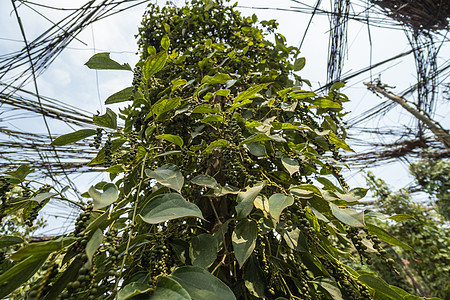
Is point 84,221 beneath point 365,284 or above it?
above

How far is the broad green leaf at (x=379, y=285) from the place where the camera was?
0.40m

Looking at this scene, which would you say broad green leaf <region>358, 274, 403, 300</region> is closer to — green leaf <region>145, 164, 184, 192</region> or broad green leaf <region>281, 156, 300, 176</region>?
broad green leaf <region>281, 156, 300, 176</region>

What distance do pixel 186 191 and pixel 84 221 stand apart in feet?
0.92

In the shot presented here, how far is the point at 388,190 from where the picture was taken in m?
2.90

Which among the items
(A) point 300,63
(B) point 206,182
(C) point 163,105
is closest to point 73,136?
(C) point 163,105

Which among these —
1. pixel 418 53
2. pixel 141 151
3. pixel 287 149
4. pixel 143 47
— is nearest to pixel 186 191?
pixel 141 151

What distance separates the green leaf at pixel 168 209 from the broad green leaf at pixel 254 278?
0.16m

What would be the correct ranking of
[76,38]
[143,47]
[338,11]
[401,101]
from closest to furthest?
[76,38]
[338,11]
[143,47]
[401,101]

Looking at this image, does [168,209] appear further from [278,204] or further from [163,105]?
[163,105]

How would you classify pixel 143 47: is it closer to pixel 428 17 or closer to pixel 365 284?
pixel 365 284

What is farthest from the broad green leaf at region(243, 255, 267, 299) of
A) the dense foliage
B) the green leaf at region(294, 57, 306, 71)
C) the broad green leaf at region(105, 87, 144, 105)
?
the dense foliage

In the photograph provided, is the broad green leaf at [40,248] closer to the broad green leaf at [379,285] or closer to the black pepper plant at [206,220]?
the black pepper plant at [206,220]

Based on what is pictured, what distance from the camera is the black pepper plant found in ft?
0.99

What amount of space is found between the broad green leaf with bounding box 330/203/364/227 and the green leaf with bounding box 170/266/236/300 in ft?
0.64
